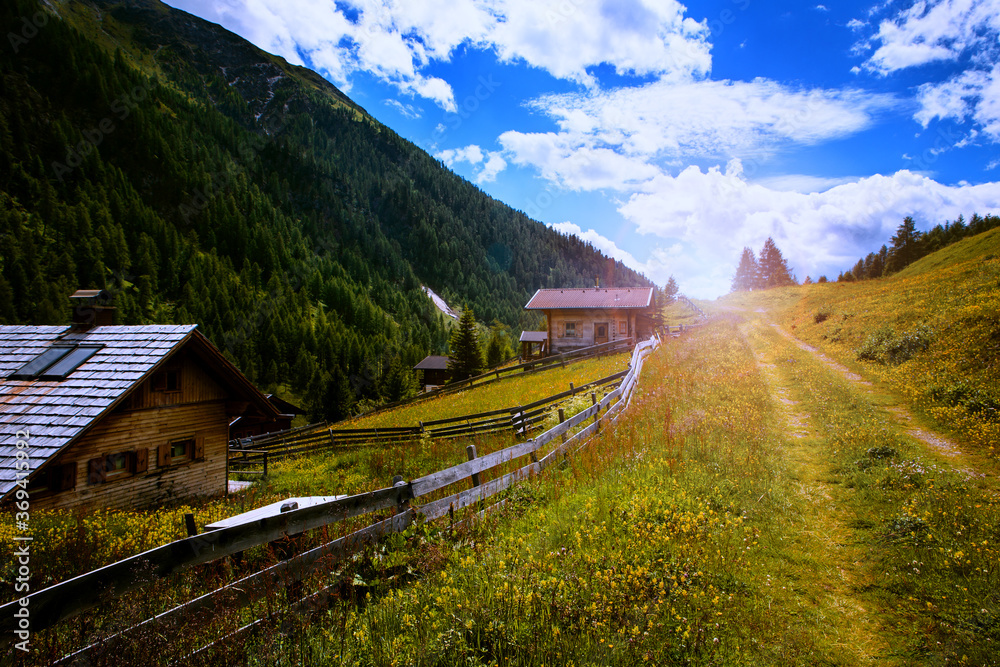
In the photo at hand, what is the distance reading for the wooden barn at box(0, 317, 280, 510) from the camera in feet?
34.9

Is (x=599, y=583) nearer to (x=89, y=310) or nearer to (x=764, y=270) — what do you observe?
(x=89, y=310)

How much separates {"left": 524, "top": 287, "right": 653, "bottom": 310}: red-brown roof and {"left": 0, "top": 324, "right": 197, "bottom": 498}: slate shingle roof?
98.6 ft

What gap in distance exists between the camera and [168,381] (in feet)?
48.9

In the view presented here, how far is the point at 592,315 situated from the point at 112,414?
3495 cm

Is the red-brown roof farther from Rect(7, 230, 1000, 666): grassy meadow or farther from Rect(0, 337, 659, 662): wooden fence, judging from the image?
Rect(0, 337, 659, 662): wooden fence

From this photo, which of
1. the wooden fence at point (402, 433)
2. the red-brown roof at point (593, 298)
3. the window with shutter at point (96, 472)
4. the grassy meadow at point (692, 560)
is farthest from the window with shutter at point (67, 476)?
the red-brown roof at point (593, 298)

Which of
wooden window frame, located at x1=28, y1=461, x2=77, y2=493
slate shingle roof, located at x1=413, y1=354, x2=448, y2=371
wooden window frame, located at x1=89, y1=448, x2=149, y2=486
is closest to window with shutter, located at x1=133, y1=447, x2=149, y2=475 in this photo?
wooden window frame, located at x1=89, y1=448, x2=149, y2=486

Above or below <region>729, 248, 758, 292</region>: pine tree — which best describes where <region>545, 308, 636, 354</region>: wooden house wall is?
below

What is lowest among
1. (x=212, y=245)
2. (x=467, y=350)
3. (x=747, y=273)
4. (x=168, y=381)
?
(x=467, y=350)

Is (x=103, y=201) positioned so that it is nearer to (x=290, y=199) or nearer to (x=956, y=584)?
(x=290, y=199)

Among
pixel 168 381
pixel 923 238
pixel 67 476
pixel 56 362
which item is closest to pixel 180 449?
pixel 168 381

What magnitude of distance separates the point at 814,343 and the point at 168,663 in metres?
32.3

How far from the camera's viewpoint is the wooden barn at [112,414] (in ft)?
34.9

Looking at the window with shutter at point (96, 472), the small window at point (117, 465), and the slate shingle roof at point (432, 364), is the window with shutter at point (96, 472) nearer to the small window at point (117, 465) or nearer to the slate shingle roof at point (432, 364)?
the small window at point (117, 465)
